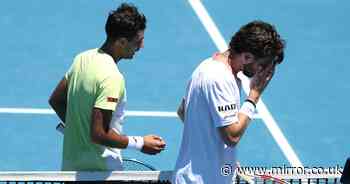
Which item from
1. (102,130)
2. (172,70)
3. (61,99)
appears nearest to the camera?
(102,130)

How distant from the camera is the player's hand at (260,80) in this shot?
617cm

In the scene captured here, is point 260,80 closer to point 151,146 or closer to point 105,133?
point 151,146

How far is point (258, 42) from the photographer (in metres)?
6.04

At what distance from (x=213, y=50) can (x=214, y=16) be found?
1.46m

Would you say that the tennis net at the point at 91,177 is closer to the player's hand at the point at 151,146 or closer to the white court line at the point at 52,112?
the player's hand at the point at 151,146

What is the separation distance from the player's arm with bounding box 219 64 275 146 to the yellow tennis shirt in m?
0.70

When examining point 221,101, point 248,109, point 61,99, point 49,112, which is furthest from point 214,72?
point 49,112

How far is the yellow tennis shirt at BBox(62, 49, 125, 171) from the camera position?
6.27m

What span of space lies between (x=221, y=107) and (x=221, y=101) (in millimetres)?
37

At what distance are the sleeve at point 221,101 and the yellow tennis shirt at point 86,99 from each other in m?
0.59

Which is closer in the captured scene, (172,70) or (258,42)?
(258,42)

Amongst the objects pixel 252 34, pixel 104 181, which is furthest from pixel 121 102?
pixel 252 34

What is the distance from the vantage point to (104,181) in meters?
6.36

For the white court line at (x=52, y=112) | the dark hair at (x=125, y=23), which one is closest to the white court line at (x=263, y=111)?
Result: the white court line at (x=52, y=112)
